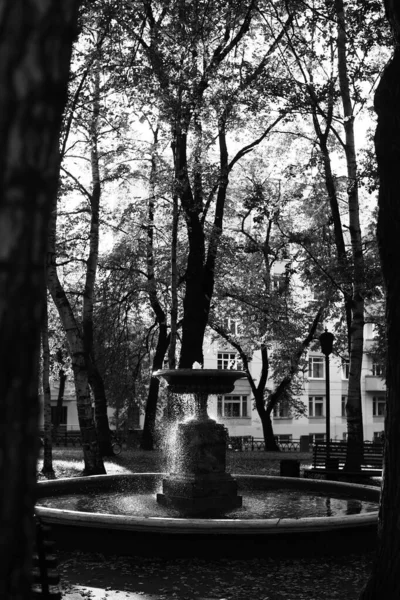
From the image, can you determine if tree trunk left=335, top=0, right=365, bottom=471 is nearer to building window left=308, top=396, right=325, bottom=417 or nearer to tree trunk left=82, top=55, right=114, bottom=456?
tree trunk left=82, top=55, right=114, bottom=456

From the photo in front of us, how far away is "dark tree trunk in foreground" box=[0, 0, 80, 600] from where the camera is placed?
1716 millimetres

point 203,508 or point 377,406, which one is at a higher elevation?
point 377,406

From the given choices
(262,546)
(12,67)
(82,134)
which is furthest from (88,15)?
(12,67)

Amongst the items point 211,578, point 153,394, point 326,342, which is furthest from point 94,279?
point 211,578

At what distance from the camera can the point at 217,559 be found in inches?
341

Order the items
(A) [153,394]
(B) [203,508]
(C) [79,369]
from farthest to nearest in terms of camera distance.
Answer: (A) [153,394]
(C) [79,369]
(B) [203,508]

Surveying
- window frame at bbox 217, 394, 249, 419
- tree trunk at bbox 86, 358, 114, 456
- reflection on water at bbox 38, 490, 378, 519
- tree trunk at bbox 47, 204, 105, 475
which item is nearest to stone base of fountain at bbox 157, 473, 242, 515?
reflection on water at bbox 38, 490, 378, 519

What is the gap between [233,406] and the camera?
197 ft

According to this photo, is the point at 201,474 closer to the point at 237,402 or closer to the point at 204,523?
the point at 204,523

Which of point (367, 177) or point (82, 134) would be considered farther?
point (82, 134)

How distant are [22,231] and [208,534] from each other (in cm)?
739

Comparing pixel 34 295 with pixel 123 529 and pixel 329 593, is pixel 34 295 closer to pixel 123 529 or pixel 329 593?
pixel 329 593

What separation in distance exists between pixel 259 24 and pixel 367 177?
22.5ft

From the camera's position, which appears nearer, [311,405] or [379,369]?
[379,369]
